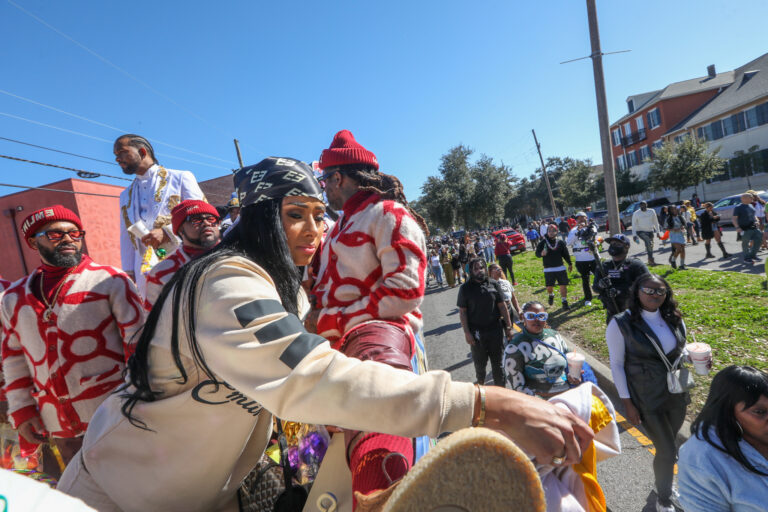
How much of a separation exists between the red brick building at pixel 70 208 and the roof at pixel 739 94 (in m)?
45.1

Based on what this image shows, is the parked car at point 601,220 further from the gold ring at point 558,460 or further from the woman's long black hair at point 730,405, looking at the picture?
the gold ring at point 558,460

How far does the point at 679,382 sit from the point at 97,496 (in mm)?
4388

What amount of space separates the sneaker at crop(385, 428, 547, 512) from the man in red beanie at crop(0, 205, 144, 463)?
2.21 metres

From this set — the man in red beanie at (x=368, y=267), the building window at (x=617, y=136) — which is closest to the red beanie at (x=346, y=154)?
the man in red beanie at (x=368, y=267)

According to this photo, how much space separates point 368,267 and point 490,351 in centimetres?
487

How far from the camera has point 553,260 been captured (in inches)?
388

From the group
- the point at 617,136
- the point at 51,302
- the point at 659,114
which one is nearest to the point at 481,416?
the point at 51,302

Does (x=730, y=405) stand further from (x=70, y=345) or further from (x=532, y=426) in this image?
(x=70, y=345)

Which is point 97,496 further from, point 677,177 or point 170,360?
point 677,177

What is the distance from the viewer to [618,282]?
237 inches

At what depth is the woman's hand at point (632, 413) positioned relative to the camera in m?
3.74

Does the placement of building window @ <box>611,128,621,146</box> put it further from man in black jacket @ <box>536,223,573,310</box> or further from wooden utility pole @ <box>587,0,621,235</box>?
man in black jacket @ <box>536,223,573,310</box>

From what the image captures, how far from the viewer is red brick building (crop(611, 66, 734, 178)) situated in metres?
40.9

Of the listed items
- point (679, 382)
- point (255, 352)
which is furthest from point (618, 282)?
point (255, 352)
